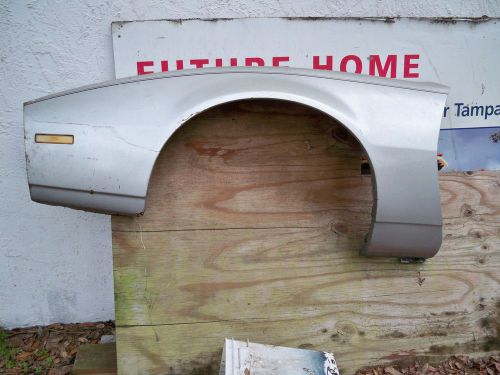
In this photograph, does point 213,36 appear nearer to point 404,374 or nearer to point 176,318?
point 176,318

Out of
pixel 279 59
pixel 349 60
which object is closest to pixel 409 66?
pixel 349 60

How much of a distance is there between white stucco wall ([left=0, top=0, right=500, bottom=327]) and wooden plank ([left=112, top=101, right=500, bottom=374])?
0.68 metres

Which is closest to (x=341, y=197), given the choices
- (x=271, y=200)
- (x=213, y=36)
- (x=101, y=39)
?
(x=271, y=200)

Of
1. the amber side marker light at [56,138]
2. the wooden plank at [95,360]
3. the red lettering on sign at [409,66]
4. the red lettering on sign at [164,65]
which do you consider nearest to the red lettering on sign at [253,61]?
the red lettering on sign at [164,65]

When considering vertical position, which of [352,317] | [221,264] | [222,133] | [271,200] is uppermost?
[222,133]

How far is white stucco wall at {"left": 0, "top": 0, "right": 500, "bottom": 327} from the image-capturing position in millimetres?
1981

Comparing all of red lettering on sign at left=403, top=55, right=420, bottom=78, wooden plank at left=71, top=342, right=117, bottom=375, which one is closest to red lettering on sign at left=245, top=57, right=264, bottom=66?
red lettering on sign at left=403, top=55, right=420, bottom=78

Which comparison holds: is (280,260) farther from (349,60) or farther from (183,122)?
(349,60)

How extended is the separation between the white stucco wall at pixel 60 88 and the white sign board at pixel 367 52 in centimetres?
10

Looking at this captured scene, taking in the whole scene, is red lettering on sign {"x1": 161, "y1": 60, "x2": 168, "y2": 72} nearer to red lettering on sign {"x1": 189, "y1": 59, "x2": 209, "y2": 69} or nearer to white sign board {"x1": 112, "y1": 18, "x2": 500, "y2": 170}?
white sign board {"x1": 112, "y1": 18, "x2": 500, "y2": 170}

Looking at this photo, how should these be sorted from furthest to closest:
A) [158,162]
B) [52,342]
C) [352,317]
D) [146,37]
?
[52,342] < [146,37] < [352,317] < [158,162]

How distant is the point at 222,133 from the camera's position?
1602 millimetres

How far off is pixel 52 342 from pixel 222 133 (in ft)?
5.02

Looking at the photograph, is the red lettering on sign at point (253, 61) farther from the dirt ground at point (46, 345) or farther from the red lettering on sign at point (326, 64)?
the dirt ground at point (46, 345)
